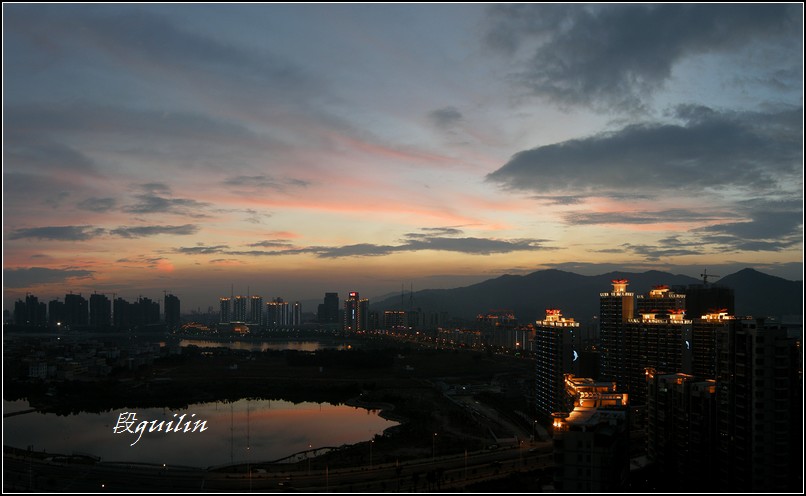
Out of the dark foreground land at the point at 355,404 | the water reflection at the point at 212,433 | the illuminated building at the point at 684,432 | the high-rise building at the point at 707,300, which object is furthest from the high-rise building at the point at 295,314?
the illuminated building at the point at 684,432

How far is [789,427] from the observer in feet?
18.8

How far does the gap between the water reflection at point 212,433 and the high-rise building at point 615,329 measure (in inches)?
183

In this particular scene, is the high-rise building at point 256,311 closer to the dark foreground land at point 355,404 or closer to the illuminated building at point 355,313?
the illuminated building at point 355,313

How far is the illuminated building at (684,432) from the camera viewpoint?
6.39 meters

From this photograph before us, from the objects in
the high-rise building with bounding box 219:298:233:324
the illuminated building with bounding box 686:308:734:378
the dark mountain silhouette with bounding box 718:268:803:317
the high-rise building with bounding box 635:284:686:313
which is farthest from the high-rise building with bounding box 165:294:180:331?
the illuminated building with bounding box 686:308:734:378

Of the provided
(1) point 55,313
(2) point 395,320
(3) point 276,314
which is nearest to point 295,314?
(3) point 276,314

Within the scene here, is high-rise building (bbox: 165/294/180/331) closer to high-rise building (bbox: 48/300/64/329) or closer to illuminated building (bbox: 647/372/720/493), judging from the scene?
high-rise building (bbox: 48/300/64/329)

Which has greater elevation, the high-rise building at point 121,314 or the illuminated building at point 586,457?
the illuminated building at point 586,457

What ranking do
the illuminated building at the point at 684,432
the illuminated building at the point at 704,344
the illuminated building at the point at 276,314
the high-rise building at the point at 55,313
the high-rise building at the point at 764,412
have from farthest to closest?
the illuminated building at the point at 276,314 → the high-rise building at the point at 55,313 → the illuminated building at the point at 704,344 → the illuminated building at the point at 684,432 → the high-rise building at the point at 764,412

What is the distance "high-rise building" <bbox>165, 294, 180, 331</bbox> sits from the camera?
145 feet

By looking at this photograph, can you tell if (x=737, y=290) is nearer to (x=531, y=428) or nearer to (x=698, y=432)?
(x=531, y=428)

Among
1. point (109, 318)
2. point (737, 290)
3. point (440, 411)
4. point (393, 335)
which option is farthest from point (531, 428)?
point (109, 318)

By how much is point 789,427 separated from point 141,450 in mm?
8478

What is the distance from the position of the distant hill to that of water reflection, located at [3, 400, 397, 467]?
11.7m
